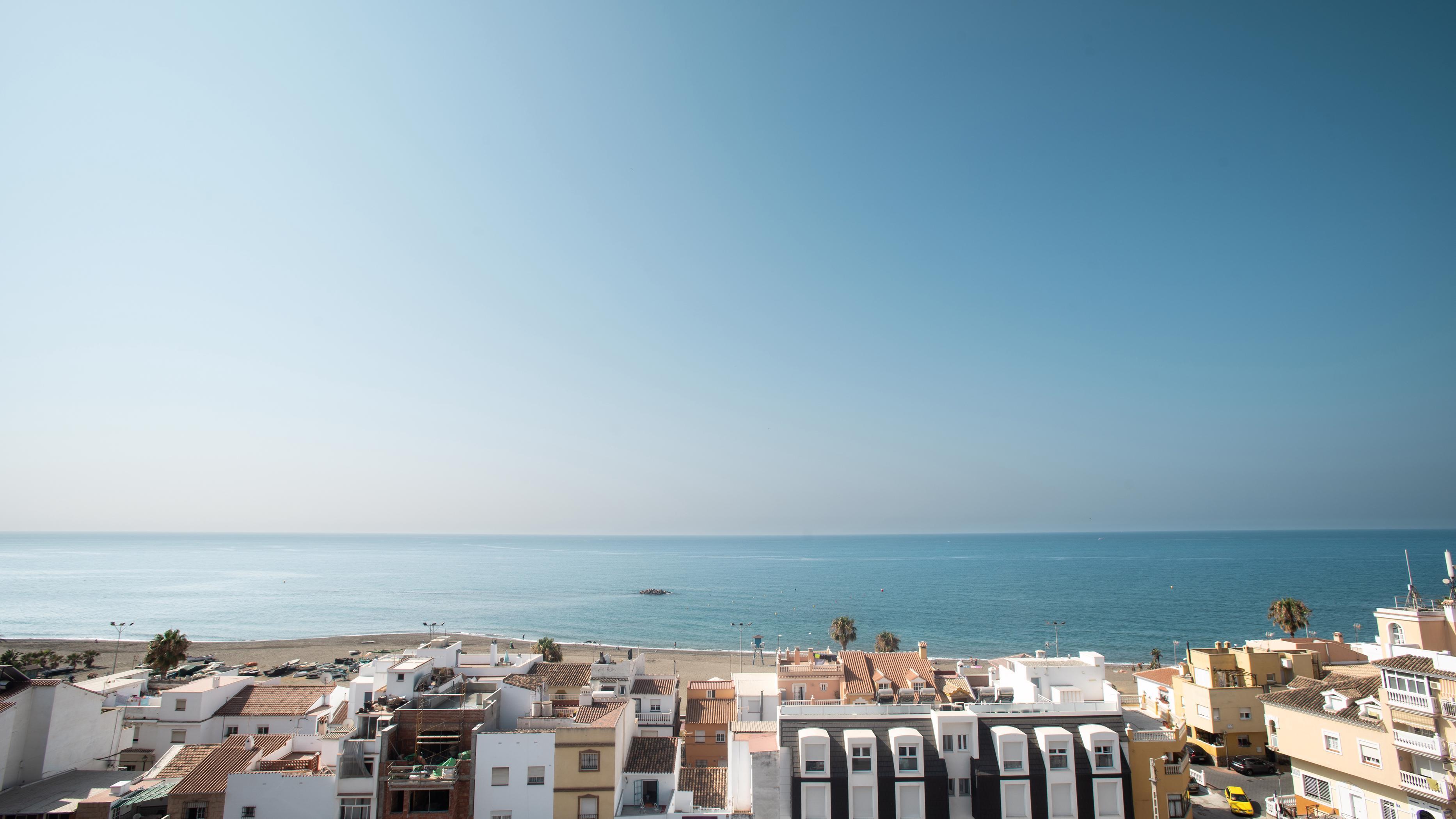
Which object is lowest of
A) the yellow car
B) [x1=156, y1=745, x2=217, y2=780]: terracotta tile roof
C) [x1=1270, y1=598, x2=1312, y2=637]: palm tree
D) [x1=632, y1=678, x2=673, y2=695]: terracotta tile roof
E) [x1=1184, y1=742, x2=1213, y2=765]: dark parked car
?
[x1=1184, y1=742, x2=1213, y2=765]: dark parked car

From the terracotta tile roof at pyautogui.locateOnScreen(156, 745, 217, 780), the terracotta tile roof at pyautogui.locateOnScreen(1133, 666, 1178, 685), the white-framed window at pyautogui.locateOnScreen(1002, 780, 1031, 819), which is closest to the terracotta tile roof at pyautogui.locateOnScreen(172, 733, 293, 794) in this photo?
the terracotta tile roof at pyautogui.locateOnScreen(156, 745, 217, 780)

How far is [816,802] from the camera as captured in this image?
1062 inches

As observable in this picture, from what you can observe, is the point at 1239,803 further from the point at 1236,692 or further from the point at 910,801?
the point at 910,801

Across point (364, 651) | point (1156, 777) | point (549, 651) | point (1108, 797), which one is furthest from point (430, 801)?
point (364, 651)

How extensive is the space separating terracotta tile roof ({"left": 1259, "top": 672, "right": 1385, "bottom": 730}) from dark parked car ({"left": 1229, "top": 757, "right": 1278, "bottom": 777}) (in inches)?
221

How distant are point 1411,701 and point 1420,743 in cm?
159

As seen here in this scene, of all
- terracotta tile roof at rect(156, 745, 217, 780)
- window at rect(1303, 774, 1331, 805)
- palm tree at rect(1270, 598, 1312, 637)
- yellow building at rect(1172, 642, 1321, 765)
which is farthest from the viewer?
palm tree at rect(1270, 598, 1312, 637)

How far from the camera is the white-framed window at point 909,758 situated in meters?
27.0

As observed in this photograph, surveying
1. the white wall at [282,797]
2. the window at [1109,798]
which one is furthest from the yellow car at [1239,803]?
the white wall at [282,797]

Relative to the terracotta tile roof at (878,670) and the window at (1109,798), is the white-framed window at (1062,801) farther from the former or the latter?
the terracotta tile roof at (878,670)

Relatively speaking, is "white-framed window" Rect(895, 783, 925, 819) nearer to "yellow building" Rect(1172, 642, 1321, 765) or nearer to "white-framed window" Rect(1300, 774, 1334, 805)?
"white-framed window" Rect(1300, 774, 1334, 805)

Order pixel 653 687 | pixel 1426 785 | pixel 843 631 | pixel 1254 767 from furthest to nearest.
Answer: pixel 843 631 → pixel 653 687 → pixel 1254 767 → pixel 1426 785

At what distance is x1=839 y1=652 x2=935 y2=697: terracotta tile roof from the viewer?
48531mm

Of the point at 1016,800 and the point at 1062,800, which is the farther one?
the point at 1062,800
